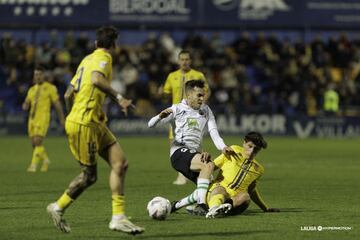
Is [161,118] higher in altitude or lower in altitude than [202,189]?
higher

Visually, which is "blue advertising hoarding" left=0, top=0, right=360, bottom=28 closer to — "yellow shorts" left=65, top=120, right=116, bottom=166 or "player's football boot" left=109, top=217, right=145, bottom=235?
"yellow shorts" left=65, top=120, right=116, bottom=166

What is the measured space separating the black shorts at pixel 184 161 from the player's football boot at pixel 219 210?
0.82 meters

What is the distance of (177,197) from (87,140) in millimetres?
4754

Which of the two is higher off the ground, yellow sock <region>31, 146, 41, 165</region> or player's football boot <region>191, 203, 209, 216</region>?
player's football boot <region>191, 203, 209, 216</region>

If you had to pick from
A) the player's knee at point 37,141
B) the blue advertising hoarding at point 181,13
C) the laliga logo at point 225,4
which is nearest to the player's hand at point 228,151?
the player's knee at point 37,141

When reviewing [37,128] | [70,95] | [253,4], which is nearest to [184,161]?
[70,95]

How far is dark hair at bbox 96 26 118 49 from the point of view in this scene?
9.89 m

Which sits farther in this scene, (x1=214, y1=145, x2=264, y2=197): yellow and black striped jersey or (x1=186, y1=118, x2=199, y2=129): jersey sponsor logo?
(x1=186, y1=118, x2=199, y2=129): jersey sponsor logo

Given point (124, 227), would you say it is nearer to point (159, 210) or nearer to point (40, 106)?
point (159, 210)

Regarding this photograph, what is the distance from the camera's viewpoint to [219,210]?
36.8ft

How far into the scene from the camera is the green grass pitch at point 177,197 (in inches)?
399

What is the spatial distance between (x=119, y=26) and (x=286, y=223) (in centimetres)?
2560

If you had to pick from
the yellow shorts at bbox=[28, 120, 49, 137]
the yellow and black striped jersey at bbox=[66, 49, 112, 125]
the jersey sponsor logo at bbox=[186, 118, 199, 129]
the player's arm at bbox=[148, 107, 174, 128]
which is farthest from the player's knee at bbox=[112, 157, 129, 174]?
the yellow shorts at bbox=[28, 120, 49, 137]

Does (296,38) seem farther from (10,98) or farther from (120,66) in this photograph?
(10,98)
